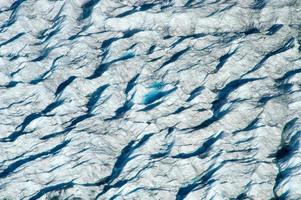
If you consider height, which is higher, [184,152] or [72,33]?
[72,33]

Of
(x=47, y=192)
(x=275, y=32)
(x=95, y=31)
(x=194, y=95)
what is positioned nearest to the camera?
(x=47, y=192)

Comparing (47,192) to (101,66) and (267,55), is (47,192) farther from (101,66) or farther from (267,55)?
(267,55)

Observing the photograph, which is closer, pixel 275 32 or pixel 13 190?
pixel 13 190

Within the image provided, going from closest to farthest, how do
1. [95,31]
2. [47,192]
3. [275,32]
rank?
1. [47,192]
2. [275,32]
3. [95,31]

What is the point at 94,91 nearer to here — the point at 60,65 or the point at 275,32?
the point at 60,65

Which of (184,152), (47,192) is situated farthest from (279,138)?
(47,192)

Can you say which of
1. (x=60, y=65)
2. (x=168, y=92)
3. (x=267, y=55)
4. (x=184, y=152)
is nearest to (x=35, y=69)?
(x=60, y=65)
